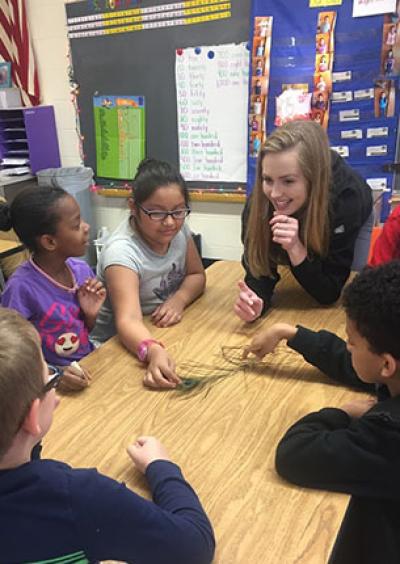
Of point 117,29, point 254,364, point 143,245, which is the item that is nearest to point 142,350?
point 254,364

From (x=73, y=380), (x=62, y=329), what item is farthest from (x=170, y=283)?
(x=73, y=380)

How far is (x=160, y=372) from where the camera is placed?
121cm

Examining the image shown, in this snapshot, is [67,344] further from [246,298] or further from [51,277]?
[246,298]

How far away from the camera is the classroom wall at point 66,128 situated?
3545 mm

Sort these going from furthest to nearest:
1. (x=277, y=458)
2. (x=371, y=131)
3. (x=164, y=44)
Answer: (x=164, y=44) < (x=371, y=131) < (x=277, y=458)

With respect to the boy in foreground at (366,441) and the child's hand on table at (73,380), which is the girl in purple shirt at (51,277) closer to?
Answer: the child's hand on table at (73,380)

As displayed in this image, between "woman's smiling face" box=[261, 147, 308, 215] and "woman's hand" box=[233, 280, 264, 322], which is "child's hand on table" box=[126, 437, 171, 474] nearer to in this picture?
"woman's hand" box=[233, 280, 264, 322]

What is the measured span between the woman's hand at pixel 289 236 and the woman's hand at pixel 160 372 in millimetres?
593

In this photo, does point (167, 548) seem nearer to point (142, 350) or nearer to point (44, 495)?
point (44, 495)

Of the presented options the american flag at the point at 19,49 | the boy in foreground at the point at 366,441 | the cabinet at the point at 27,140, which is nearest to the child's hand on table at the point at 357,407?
the boy in foreground at the point at 366,441

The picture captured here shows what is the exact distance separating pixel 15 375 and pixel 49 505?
0.18 m

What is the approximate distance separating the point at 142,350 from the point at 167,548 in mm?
649

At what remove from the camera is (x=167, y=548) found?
703 mm

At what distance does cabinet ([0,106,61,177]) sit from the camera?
379 centimetres
